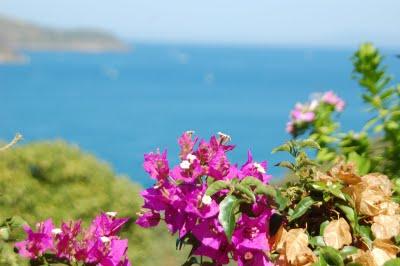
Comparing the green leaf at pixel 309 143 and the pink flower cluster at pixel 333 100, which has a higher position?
the green leaf at pixel 309 143

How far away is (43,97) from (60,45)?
114786 millimetres

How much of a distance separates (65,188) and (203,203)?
9.52ft

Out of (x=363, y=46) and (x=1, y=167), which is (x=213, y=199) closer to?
(x=363, y=46)

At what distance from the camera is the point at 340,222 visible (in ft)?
4.93

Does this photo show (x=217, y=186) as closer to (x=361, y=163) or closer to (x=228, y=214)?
(x=228, y=214)

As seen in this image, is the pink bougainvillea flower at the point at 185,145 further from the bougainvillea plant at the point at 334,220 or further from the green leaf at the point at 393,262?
the green leaf at the point at 393,262

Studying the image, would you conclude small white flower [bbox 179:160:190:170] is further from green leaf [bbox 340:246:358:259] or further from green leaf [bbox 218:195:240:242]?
green leaf [bbox 340:246:358:259]

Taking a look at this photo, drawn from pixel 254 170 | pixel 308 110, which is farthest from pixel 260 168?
pixel 308 110

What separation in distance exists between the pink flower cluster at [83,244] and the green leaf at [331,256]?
0.53 meters

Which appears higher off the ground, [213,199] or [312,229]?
[213,199]

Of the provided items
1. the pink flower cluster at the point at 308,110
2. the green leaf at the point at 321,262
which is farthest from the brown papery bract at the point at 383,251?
the pink flower cluster at the point at 308,110

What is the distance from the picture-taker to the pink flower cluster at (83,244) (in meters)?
1.67

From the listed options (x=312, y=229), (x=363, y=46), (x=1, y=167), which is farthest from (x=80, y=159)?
(x=312, y=229)

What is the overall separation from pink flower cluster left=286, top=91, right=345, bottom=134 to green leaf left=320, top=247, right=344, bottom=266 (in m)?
2.43
